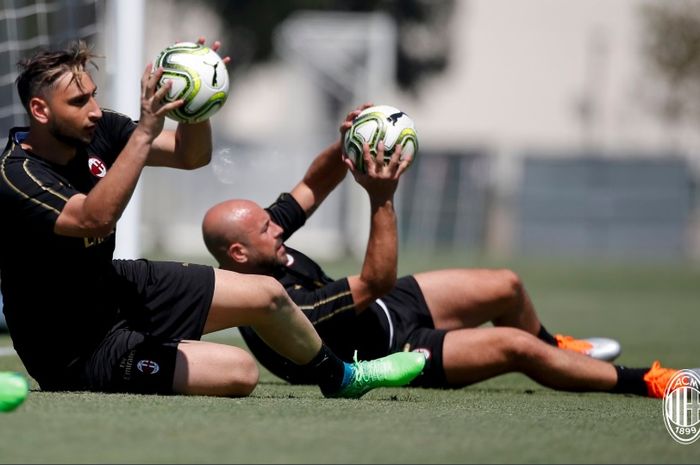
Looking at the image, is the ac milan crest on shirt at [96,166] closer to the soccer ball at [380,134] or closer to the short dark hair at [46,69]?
the short dark hair at [46,69]

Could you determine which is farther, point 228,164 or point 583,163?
point 583,163

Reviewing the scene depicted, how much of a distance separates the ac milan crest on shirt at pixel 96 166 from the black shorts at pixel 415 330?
1896 millimetres

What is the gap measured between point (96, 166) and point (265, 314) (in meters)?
1.10

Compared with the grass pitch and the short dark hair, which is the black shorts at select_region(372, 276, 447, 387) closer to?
the grass pitch

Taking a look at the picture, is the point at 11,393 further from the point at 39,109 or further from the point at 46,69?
the point at 46,69

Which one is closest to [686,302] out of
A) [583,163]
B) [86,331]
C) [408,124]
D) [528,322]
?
[528,322]

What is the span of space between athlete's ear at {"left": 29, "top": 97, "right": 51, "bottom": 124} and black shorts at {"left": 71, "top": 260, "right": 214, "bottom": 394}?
818 mm

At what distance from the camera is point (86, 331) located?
5691 mm

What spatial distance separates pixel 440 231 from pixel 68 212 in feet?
83.8

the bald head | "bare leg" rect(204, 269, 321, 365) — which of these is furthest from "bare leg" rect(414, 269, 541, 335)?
"bare leg" rect(204, 269, 321, 365)

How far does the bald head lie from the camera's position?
21.3ft

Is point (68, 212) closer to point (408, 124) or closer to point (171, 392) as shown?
point (171, 392)

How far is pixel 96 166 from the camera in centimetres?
583

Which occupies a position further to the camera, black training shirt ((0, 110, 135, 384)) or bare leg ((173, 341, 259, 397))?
bare leg ((173, 341, 259, 397))
